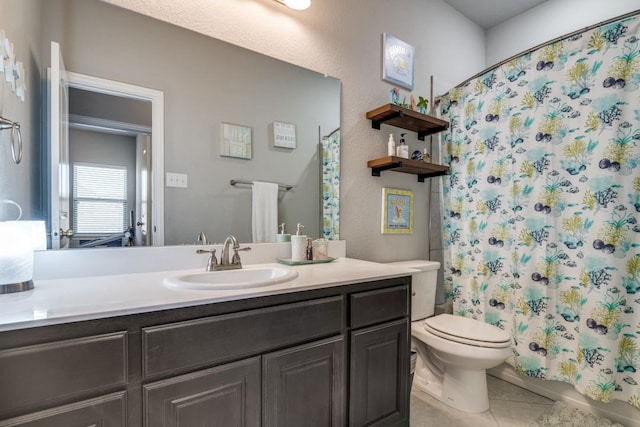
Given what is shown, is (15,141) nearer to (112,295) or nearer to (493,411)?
(112,295)

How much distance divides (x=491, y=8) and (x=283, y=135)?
2317mm

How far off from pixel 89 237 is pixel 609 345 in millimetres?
2485

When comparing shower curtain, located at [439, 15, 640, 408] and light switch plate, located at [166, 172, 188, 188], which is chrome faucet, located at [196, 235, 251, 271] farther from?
shower curtain, located at [439, 15, 640, 408]

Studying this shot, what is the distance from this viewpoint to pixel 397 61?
223cm

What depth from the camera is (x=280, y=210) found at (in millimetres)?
1740

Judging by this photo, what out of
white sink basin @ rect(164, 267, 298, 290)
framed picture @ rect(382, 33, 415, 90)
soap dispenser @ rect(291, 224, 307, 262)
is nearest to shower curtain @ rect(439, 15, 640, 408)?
framed picture @ rect(382, 33, 415, 90)

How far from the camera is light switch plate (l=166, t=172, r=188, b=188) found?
142 cm

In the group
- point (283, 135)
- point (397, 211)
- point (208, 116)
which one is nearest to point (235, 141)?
point (208, 116)

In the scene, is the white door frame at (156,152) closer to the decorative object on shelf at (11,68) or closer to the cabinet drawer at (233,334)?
the decorative object on shelf at (11,68)

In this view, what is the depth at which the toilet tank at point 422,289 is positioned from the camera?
81.5 inches

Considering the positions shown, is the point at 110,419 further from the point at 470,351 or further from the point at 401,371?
the point at 470,351

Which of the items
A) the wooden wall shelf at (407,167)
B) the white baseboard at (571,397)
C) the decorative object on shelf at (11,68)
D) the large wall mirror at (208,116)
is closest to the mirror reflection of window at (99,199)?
the large wall mirror at (208,116)

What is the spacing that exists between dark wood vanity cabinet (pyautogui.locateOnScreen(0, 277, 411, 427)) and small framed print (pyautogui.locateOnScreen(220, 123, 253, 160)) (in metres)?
0.83

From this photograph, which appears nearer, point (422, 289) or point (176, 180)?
point (176, 180)
